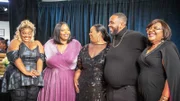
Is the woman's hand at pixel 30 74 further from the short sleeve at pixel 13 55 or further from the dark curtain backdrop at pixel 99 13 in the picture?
the dark curtain backdrop at pixel 99 13

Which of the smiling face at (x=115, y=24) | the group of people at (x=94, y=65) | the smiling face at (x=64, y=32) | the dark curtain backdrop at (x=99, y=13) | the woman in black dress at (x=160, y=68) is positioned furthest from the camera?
the dark curtain backdrop at (x=99, y=13)

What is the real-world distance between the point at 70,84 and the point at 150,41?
3.41 feet

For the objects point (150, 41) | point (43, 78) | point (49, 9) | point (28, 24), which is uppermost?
point (49, 9)

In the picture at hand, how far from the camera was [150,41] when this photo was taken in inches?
86.3

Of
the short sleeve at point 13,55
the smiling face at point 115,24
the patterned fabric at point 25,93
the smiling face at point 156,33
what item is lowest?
the patterned fabric at point 25,93

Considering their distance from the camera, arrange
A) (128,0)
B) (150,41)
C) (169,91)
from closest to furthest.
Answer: (169,91), (150,41), (128,0)

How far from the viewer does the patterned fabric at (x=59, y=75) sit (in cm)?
265

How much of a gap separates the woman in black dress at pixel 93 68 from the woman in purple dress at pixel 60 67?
0.11 metres

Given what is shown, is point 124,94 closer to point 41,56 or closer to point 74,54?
point 74,54

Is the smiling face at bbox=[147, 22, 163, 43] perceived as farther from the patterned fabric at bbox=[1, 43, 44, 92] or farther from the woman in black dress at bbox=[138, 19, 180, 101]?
the patterned fabric at bbox=[1, 43, 44, 92]

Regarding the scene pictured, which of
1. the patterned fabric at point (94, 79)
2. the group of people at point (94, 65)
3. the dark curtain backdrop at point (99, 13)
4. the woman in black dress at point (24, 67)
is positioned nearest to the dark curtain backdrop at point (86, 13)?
the dark curtain backdrop at point (99, 13)

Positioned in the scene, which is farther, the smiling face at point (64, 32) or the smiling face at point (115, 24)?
the smiling face at point (64, 32)

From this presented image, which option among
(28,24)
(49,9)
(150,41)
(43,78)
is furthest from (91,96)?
(49,9)

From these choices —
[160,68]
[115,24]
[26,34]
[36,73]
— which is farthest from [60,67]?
[160,68]
